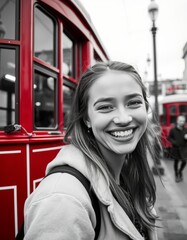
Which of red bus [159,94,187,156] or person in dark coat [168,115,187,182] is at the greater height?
red bus [159,94,187,156]

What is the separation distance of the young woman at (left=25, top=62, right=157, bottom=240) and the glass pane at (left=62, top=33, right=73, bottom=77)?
91.0 inches

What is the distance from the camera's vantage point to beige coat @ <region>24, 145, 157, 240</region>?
31.2 inches

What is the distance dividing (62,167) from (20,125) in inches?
54.6

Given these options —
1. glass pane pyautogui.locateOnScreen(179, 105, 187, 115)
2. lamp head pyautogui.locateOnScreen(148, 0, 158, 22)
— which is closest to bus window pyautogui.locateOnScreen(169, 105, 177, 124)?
Result: glass pane pyautogui.locateOnScreen(179, 105, 187, 115)

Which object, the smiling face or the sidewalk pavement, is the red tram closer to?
the smiling face

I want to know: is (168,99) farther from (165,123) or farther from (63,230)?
(63,230)

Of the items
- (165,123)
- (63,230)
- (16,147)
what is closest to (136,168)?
(63,230)

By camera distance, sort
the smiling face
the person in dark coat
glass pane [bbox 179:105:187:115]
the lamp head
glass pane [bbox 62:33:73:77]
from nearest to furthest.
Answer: the smiling face → glass pane [bbox 62:33:73:77] → the person in dark coat → the lamp head → glass pane [bbox 179:105:187:115]

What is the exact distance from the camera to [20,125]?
88.7 inches

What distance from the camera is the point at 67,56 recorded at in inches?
146

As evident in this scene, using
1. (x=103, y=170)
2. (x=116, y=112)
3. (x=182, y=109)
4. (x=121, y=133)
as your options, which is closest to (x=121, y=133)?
(x=121, y=133)

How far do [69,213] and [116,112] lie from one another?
0.61 metres

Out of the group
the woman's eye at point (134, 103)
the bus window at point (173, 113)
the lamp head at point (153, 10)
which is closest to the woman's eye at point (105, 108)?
the woman's eye at point (134, 103)

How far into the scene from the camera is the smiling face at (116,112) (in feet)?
3.98
